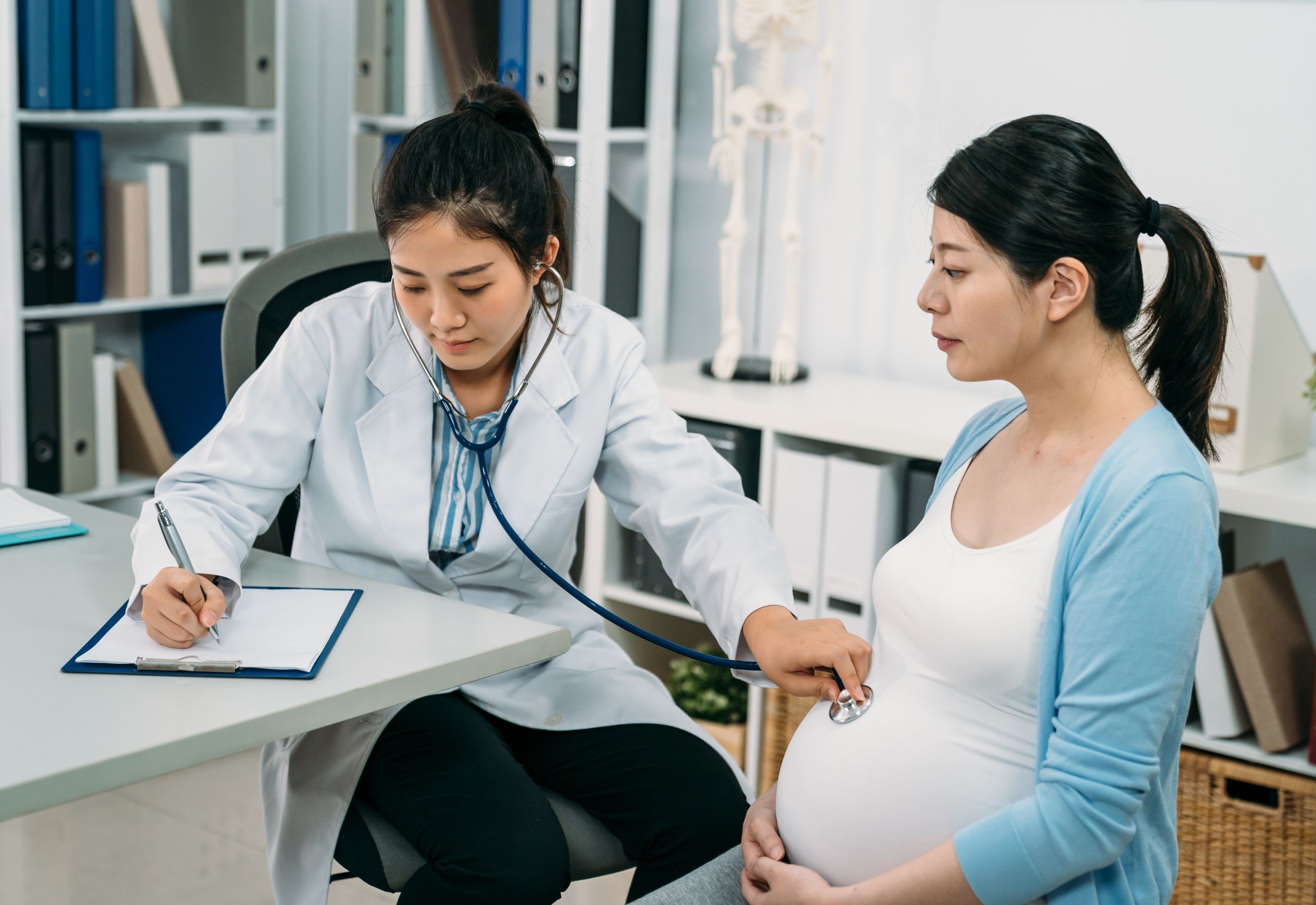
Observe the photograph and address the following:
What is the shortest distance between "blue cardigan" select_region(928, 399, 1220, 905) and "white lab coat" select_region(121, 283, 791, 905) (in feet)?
1.38

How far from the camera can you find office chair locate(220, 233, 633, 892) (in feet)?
4.38

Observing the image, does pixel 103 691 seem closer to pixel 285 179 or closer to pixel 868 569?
pixel 868 569

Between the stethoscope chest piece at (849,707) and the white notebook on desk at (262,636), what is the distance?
42 cm

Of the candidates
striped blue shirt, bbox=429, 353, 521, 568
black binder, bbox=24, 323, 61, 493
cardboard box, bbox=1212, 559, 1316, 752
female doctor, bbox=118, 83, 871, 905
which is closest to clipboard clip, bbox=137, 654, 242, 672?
female doctor, bbox=118, 83, 871, 905

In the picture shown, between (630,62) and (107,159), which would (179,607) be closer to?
(630,62)

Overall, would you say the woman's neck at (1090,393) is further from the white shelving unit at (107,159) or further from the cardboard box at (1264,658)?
the white shelving unit at (107,159)

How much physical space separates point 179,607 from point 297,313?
0.59 m

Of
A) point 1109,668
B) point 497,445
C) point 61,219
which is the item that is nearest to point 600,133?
point 61,219

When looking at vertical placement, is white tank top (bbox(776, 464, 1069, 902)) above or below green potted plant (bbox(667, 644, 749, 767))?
above

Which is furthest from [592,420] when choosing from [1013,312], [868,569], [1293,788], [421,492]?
[1293,788]

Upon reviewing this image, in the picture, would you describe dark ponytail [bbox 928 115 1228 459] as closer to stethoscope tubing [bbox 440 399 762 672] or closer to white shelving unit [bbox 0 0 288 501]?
stethoscope tubing [bbox 440 399 762 672]

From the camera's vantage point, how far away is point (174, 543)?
46.6 inches

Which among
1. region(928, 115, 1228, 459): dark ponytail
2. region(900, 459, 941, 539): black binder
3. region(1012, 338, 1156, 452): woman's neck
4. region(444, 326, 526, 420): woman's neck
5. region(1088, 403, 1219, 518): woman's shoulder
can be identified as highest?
region(928, 115, 1228, 459): dark ponytail

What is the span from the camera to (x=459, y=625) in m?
1.17
